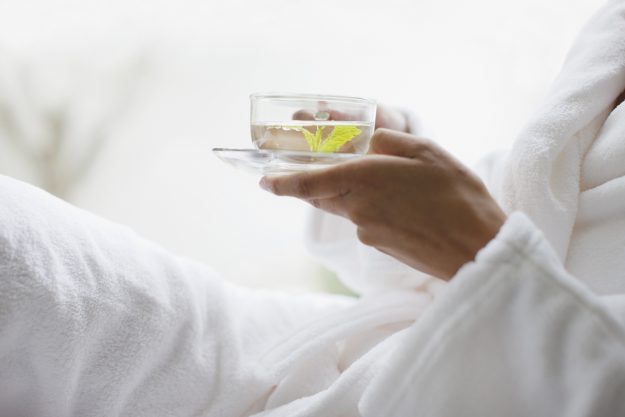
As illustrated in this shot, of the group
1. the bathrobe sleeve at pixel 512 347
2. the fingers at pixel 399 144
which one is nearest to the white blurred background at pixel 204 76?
the fingers at pixel 399 144

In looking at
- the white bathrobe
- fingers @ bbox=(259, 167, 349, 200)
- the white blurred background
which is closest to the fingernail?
fingers @ bbox=(259, 167, 349, 200)

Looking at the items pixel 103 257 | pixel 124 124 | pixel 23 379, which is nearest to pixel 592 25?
pixel 103 257

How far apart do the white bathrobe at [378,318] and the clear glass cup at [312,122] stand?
0.63 feet

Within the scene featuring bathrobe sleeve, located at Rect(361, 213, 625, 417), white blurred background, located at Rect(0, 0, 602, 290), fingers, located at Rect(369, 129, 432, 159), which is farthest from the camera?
white blurred background, located at Rect(0, 0, 602, 290)

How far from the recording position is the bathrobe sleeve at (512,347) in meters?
0.50

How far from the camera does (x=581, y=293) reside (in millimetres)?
502

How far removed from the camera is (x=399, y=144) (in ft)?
2.00

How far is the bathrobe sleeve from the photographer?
1.63 ft

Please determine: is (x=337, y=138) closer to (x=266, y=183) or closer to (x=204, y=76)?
(x=266, y=183)

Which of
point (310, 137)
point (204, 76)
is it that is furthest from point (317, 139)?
point (204, 76)

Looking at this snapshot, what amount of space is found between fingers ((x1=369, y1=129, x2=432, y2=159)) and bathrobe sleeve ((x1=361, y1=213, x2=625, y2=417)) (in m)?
0.11

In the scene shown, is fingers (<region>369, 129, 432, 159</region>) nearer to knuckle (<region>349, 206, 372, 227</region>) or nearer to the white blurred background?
knuckle (<region>349, 206, 372, 227</region>)

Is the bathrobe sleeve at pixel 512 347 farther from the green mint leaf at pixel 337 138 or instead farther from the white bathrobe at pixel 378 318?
the green mint leaf at pixel 337 138

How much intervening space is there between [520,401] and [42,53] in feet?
4.48
